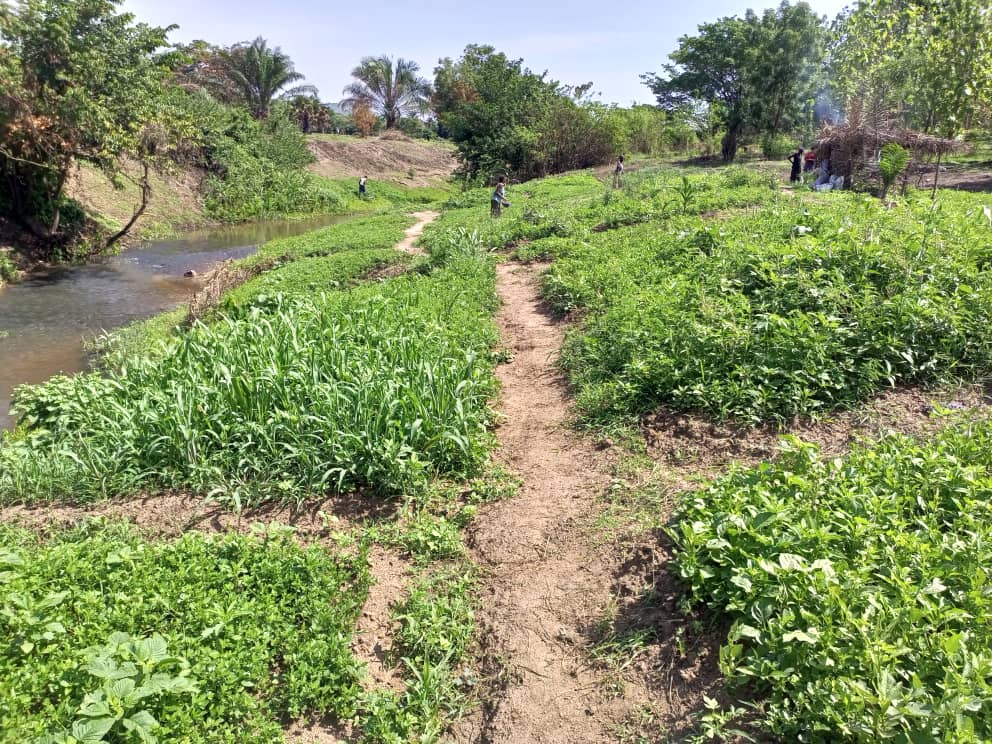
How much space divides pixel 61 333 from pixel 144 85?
8.33 meters

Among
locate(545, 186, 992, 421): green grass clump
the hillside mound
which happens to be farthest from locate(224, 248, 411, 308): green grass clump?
the hillside mound

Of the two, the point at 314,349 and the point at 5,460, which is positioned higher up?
the point at 314,349

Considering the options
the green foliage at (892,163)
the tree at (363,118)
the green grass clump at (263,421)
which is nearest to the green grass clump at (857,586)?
the green grass clump at (263,421)

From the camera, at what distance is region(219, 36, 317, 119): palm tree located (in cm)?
3528

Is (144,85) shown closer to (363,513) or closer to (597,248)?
(597,248)

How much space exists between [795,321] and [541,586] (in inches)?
115

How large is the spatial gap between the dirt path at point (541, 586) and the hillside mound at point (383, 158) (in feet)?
117

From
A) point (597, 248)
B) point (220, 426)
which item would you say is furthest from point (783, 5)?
point (220, 426)

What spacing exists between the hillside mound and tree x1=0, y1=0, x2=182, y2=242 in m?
21.6

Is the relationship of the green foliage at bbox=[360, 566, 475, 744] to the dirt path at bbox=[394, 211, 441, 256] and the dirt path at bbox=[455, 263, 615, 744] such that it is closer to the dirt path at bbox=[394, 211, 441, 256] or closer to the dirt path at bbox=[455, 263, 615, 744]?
the dirt path at bbox=[455, 263, 615, 744]

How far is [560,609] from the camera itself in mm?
3326

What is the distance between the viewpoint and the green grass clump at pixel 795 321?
15.4 feet

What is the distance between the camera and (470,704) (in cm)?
294

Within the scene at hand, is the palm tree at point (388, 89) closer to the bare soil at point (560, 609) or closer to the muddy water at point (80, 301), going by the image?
the muddy water at point (80, 301)
